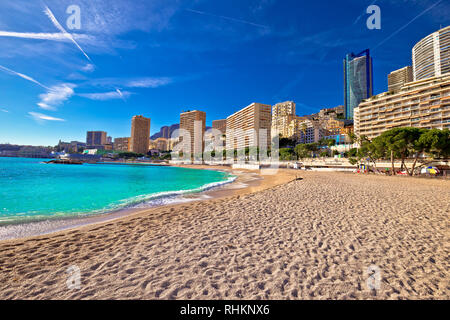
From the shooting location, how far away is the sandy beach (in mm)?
2365

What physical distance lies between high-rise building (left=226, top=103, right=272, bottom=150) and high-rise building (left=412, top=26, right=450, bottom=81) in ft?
231

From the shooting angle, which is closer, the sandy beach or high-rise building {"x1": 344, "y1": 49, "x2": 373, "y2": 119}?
the sandy beach

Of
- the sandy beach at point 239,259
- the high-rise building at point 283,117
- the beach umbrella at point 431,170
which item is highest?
the high-rise building at point 283,117

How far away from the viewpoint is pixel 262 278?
2625 mm

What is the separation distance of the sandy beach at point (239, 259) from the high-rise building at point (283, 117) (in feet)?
368

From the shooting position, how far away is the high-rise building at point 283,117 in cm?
11614

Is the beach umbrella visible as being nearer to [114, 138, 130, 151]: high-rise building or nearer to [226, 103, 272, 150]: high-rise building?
[226, 103, 272, 150]: high-rise building

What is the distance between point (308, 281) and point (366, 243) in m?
2.15

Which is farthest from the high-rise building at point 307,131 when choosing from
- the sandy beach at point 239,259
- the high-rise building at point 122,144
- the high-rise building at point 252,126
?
the high-rise building at point 122,144

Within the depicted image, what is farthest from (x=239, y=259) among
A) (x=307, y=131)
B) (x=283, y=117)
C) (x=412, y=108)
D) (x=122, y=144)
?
(x=122, y=144)

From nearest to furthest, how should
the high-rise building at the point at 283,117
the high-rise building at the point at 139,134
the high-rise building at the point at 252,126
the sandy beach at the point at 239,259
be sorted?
1. the sandy beach at the point at 239,259
2. the high-rise building at the point at 252,126
3. the high-rise building at the point at 283,117
4. the high-rise building at the point at 139,134

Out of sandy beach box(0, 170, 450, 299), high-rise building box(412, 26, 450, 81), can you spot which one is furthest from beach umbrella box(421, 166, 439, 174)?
high-rise building box(412, 26, 450, 81)

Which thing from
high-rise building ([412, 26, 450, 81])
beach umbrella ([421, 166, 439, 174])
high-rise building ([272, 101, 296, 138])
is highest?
high-rise building ([412, 26, 450, 81])

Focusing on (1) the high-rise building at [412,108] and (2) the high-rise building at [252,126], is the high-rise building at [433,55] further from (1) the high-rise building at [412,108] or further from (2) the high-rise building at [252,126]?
(2) the high-rise building at [252,126]
